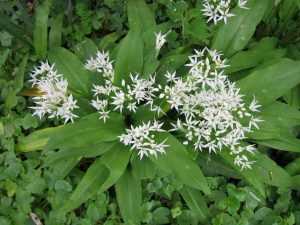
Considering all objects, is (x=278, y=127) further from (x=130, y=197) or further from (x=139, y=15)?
(x=139, y=15)

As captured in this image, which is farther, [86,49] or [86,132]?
[86,49]

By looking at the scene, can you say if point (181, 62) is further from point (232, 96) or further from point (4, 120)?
point (4, 120)

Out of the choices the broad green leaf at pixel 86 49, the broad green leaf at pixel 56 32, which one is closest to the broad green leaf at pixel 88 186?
the broad green leaf at pixel 86 49

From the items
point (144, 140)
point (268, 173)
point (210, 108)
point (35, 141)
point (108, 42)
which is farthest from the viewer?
point (108, 42)

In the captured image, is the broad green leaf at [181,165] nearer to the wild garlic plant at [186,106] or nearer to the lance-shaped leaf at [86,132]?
the wild garlic plant at [186,106]

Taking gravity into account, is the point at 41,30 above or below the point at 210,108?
above

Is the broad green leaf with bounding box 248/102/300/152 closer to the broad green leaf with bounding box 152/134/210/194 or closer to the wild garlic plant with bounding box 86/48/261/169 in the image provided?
the wild garlic plant with bounding box 86/48/261/169

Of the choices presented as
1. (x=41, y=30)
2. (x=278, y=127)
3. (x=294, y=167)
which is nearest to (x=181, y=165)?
(x=278, y=127)
